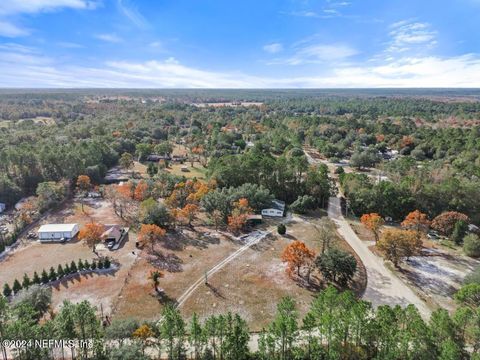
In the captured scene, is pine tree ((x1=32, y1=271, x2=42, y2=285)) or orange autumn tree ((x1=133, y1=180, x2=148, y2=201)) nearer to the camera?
pine tree ((x1=32, y1=271, x2=42, y2=285))

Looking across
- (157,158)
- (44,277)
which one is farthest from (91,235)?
(157,158)

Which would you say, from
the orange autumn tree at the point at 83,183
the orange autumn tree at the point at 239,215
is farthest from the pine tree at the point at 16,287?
the orange autumn tree at the point at 83,183

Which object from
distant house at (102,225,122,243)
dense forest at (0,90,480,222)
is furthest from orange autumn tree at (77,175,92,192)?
distant house at (102,225,122,243)

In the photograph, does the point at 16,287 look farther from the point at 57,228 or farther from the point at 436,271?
the point at 436,271

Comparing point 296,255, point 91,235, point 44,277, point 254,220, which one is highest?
point 296,255

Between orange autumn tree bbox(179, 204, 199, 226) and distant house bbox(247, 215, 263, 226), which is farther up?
orange autumn tree bbox(179, 204, 199, 226)

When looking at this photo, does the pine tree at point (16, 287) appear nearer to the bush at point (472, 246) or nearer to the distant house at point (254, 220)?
the distant house at point (254, 220)

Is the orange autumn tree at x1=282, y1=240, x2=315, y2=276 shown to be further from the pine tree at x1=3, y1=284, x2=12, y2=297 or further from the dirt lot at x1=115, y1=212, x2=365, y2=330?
the pine tree at x1=3, y1=284, x2=12, y2=297

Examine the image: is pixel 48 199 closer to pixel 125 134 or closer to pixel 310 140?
pixel 125 134
